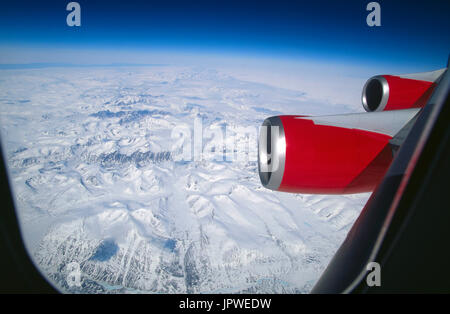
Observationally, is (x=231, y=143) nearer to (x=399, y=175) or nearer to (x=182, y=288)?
Answer: (x=182, y=288)

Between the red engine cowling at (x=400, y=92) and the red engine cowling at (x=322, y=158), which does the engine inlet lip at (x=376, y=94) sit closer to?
the red engine cowling at (x=400, y=92)

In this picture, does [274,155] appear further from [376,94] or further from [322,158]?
[376,94]

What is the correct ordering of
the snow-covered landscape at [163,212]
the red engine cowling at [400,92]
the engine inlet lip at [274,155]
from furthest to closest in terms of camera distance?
the snow-covered landscape at [163,212] → the red engine cowling at [400,92] → the engine inlet lip at [274,155]

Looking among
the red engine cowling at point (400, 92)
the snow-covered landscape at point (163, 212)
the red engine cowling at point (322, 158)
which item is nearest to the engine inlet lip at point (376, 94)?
the red engine cowling at point (400, 92)

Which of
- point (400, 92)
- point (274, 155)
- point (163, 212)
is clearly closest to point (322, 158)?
point (274, 155)

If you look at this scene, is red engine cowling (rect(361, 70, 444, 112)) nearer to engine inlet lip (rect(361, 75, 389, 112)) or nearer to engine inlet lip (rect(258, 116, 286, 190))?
engine inlet lip (rect(361, 75, 389, 112))
